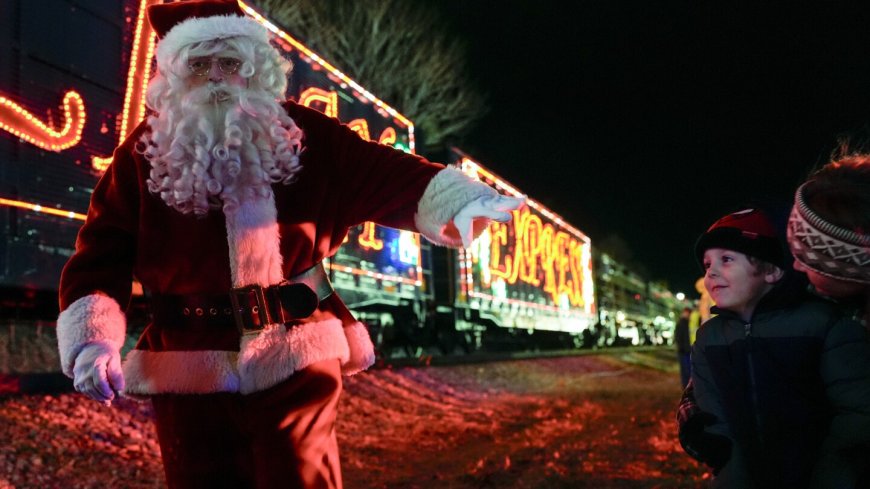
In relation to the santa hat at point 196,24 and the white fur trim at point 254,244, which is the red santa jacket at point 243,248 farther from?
the santa hat at point 196,24

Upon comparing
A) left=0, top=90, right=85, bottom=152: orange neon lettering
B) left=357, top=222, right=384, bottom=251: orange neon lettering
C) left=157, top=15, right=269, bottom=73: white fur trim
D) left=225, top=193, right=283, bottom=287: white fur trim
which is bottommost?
left=225, top=193, right=283, bottom=287: white fur trim

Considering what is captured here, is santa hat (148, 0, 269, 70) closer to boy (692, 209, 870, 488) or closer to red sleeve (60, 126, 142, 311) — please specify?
red sleeve (60, 126, 142, 311)

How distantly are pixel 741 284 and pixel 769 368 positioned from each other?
0.30 meters

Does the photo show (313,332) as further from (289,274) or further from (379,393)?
(379,393)

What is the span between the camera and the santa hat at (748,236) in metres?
2.33

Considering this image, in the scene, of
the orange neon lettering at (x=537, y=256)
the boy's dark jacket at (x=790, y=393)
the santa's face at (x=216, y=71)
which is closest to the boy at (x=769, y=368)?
the boy's dark jacket at (x=790, y=393)

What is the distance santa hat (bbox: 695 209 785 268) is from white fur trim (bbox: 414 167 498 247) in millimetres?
834

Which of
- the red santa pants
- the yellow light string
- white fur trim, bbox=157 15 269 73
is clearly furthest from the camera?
the yellow light string

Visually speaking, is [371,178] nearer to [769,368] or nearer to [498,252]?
[769,368]

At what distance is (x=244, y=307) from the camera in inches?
80.9

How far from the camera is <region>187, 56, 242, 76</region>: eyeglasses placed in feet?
7.66

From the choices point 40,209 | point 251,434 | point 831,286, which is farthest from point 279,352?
point 40,209

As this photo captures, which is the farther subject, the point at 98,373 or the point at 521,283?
the point at 521,283

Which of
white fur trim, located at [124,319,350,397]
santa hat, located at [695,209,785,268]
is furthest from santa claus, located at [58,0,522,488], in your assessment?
santa hat, located at [695,209,785,268]
